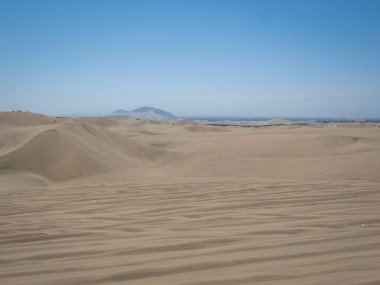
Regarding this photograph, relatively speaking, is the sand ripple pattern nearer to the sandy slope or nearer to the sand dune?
the sandy slope

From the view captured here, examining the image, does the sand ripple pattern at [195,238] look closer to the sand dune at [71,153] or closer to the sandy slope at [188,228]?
the sandy slope at [188,228]

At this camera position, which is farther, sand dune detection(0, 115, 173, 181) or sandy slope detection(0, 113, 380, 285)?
sand dune detection(0, 115, 173, 181)

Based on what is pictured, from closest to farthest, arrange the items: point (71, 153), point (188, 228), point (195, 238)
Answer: point (195, 238) → point (188, 228) → point (71, 153)

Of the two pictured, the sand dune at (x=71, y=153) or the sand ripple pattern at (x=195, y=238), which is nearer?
the sand ripple pattern at (x=195, y=238)

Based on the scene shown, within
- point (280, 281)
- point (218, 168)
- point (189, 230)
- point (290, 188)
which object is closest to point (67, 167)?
point (218, 168)

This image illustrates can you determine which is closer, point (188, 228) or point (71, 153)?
point (188, 228)

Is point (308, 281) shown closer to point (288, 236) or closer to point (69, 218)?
point (288, 236)

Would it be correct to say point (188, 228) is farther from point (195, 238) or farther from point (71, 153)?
point (71, 153)

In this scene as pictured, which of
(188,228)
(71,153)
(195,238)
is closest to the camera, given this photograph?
(195,238)

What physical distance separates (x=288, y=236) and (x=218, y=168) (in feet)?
21.8

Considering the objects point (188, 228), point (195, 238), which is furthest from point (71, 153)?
point (195, 238)

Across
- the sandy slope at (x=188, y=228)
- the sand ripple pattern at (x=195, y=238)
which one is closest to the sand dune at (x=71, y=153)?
the sandy slope at (x=188, y=228)

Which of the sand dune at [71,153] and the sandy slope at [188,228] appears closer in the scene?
the sandy slope at [188,228]

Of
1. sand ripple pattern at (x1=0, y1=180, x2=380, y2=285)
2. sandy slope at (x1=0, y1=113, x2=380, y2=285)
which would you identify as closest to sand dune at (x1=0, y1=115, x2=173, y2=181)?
sandy slope at (x1=0, y1=113, x2=380, y2=285)
